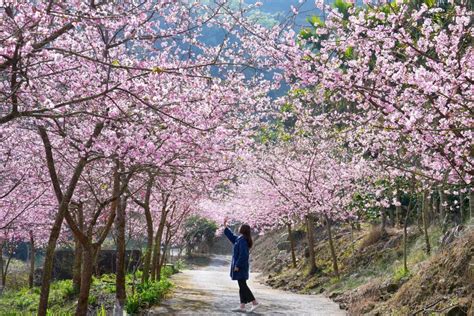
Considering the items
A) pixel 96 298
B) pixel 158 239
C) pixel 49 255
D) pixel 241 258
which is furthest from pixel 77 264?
pixel 49 255

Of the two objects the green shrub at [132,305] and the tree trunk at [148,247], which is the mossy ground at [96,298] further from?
the tree trunk at [148,247]

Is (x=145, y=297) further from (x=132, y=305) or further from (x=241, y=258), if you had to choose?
(x=241, y=258)

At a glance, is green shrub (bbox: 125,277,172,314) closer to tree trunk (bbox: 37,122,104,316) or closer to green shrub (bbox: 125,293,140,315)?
green shrub (bbox: 125,293,140,315)

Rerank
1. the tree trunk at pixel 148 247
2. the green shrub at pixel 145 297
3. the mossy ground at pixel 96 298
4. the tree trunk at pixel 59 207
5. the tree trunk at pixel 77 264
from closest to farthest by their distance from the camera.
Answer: the tree trunk at pixel 59 207 → the green shrub at pixel 145 297 → the mossy ground at pixel 96 298 → the tree trunk at pixel 148 247 → the tree trunk at pixel 77 264

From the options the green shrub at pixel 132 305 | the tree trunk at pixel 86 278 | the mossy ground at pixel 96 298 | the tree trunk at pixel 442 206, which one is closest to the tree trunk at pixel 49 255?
the tree trunk at pixel 86 278

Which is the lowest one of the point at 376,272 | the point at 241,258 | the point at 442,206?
the point at 376,272

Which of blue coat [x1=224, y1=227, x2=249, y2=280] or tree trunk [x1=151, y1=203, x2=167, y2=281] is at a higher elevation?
tree trunk [x1=151, y1=203, x2=167, y2=281]

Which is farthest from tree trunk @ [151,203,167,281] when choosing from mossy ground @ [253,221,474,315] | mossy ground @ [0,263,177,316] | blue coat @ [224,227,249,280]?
blue coat @ [224,227,249,280]

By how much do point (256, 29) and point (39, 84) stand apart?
3139mm

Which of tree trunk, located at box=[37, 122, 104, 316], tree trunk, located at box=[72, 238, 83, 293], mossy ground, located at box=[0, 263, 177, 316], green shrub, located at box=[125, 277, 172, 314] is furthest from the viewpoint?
tree trunk, located at box=[72, 238, 83, 293]

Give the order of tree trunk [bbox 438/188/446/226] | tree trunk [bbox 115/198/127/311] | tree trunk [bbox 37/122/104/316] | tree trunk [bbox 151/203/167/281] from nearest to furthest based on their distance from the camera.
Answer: tree trunk [bbox 37/122/104/316], tree trunk [bbox 115/198/127/311], tree trunk [bbox 438/188/446/226], tree trunk [bbox 151/203/167/281]

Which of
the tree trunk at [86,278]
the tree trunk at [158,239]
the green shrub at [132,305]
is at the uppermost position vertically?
the tree trunk at [158,239]

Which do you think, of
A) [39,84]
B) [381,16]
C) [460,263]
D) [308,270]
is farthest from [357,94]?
[308,270]

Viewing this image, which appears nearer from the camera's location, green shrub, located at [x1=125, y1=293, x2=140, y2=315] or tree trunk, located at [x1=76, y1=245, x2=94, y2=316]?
tree trunk, located at [x1=76, y1=245, x2=94, y2=316]
